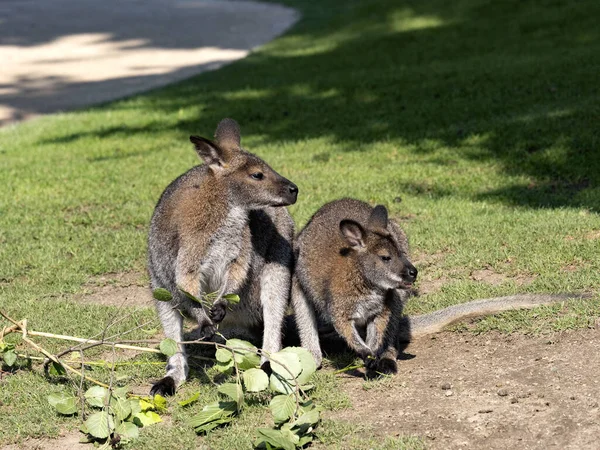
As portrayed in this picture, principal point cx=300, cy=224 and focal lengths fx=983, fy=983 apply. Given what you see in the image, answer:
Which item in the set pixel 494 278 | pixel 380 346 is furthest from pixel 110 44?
pixel 380 346

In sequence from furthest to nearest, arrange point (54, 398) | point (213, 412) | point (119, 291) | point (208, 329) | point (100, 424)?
point (119, 291) → point (208, 329) → point (54, 398) → point (213, 412) → point (100, 424)

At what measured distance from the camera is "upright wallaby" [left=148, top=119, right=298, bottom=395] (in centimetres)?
575

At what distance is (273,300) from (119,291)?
204 centimetres

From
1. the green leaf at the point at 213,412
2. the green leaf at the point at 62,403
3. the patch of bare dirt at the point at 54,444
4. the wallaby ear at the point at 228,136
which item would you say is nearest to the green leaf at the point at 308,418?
the green leaf at the point at 213,412

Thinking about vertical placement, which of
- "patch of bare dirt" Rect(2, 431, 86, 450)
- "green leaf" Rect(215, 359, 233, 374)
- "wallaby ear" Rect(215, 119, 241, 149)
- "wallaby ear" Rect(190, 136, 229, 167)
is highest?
"wallaby ear" Rect(215, 119, 241, 149)

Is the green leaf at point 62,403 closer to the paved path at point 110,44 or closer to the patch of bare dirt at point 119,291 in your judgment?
the patch of bare dirt at point 119,291

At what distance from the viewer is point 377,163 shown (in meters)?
10.8

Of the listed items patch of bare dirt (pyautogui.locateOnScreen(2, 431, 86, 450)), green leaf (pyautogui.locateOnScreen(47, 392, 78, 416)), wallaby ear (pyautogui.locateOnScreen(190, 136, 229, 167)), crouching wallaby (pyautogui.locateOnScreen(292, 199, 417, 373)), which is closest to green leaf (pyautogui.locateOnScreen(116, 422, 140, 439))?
patch of bare dirt (pyautogui.locateOnScreen(2, 431, 86, 450))

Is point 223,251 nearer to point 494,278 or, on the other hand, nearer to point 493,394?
point 493,394

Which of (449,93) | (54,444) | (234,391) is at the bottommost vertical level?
(54,444)

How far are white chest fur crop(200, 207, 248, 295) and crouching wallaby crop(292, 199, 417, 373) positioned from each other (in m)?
0.53

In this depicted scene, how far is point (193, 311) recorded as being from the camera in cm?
576

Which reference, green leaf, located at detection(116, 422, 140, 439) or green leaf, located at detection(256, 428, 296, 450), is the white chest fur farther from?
green leaf, located at detection(256, 428, 296, 450)

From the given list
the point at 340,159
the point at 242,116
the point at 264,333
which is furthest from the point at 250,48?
the point at 264,333
